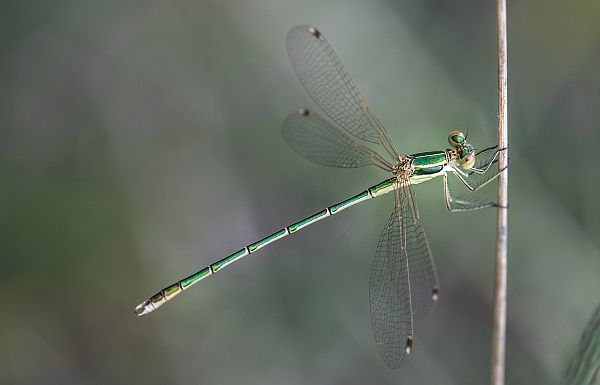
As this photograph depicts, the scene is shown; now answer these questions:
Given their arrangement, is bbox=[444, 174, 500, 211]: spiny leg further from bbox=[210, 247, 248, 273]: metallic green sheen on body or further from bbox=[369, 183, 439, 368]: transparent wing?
bbox=[210, 247, 248, 273]: metallic green sheen on body

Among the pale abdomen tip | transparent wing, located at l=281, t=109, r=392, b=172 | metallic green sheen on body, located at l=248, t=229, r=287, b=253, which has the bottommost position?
the pale abdomen tip

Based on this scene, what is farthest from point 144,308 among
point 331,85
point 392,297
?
point 331,85

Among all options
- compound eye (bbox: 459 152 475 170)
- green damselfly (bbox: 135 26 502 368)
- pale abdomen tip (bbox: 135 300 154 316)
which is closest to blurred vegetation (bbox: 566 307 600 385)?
green damselfly (bbox: 135 26 502 368)

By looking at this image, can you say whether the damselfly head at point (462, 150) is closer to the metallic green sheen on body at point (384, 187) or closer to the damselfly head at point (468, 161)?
the damselfly head at point (468, 161)

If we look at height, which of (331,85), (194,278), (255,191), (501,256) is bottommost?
(501,256)

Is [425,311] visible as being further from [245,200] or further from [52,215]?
[52,215]

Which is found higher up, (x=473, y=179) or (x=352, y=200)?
(x=352, y=200)

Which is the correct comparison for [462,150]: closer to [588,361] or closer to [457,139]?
[457,139]
